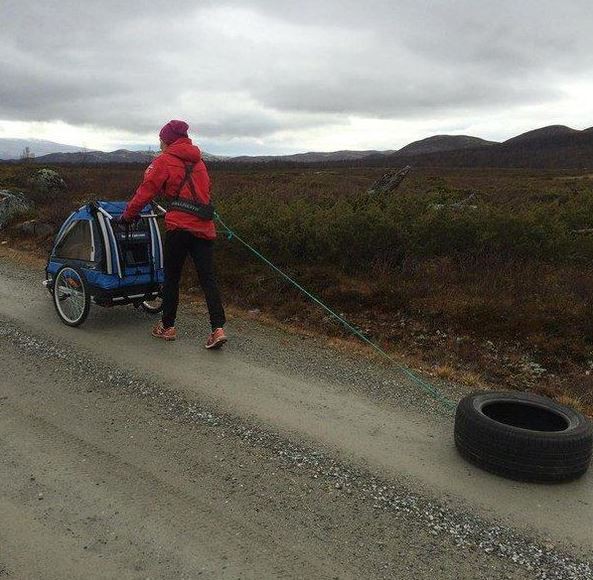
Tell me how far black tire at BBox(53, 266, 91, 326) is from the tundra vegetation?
2329mm

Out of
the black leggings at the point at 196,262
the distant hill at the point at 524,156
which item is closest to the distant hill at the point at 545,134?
the distant hill at the point at 524,156

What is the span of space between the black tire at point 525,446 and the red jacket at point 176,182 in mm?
3471

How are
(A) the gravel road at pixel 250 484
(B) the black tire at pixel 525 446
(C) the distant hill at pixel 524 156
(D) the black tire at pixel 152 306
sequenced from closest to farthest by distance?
(A) the gravel road at pixel 250 484 < (B) the black tire at pixel 525 446 < (D) the black tire at pixel 152 306 < (C) the distant hill at pixel 524 156

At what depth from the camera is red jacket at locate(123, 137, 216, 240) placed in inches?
226

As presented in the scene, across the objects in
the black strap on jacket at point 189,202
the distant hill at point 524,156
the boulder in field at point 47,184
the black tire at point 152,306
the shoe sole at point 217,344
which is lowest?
A: the shoe sole at point 217,344

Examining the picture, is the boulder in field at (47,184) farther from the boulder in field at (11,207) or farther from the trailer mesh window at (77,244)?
the trailer mesh window at (77,244)

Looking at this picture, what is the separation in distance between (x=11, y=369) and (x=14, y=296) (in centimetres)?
336

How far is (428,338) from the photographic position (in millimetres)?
6770

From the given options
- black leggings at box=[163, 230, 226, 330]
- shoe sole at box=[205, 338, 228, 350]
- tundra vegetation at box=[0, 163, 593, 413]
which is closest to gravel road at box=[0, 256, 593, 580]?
shoe sole at box=[205, 338, 228, 350]

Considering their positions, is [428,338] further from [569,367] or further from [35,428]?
[35,428]

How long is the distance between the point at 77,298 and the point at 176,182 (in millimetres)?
2244

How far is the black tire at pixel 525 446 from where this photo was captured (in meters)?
3.64

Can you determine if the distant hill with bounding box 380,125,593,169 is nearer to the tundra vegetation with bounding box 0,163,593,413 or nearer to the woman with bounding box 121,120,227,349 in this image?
the tundra vegetation with bounding box 0,163,593,413

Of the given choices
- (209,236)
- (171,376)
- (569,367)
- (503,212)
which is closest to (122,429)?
(171,376)
